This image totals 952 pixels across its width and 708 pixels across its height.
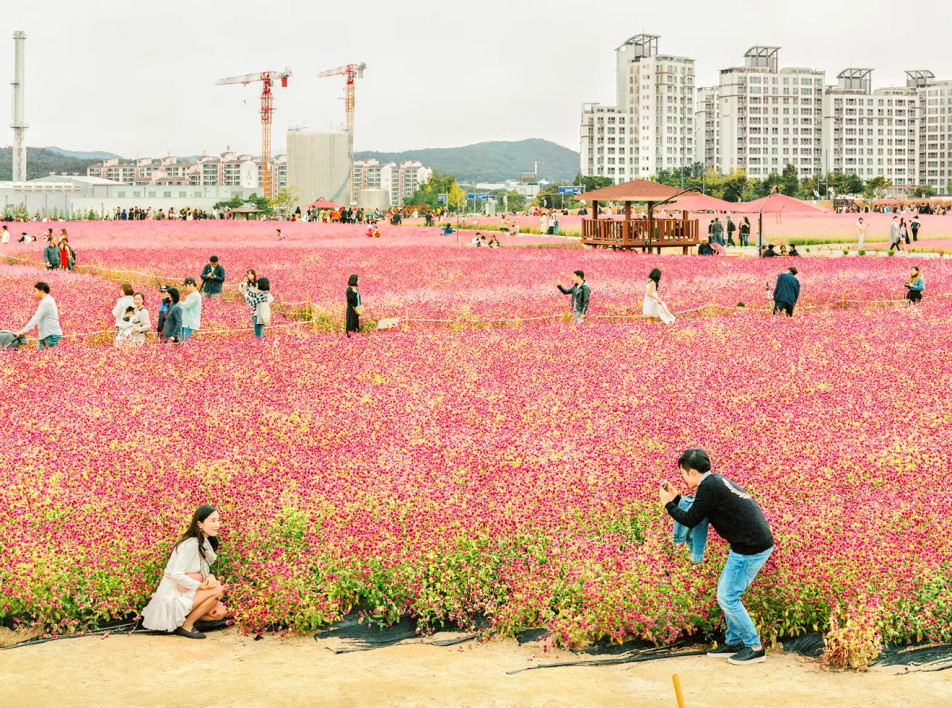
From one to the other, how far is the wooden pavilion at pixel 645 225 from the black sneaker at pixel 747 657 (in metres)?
36.2

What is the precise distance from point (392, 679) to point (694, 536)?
8.09 feet

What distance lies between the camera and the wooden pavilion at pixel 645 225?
43.6m

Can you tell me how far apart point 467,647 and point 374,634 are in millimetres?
747

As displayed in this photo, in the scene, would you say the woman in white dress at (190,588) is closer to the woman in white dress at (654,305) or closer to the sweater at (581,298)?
the sweater at (581,298)

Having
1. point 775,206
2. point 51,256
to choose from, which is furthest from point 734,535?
point 775,206

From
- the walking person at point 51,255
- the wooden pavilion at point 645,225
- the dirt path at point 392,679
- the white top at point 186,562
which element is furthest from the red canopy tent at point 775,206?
the white top at point 186,562

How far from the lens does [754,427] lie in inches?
473

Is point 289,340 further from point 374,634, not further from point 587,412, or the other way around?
point 374,634

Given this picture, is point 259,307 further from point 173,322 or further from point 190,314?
point 173,322

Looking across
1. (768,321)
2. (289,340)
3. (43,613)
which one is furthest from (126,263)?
(43,613)

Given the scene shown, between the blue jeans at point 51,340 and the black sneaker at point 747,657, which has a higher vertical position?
the blue jeans at point 51,340

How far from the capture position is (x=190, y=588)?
27.9 ft

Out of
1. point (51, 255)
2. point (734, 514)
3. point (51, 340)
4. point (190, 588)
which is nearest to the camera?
point (734, 514)

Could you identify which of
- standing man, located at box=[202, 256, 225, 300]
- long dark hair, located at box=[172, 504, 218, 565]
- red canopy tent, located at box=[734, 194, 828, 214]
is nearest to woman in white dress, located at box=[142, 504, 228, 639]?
long dark hair, located at box=[172, 504, 218, 565]
